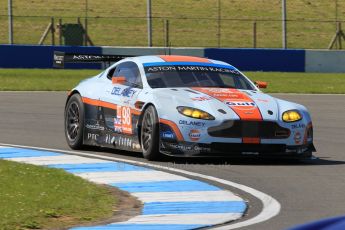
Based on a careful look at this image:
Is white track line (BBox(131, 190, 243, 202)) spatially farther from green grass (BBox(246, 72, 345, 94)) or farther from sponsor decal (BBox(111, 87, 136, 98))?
green grass (BBox(246, 72, 345, 94))

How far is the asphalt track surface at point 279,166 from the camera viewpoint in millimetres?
9328

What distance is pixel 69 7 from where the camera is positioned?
43562 millimetres

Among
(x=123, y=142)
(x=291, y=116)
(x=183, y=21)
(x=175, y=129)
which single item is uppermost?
(x=183, y=21)

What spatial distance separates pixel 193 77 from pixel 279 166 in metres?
1.71

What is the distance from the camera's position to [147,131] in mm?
12695

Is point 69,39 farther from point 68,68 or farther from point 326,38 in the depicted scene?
point 326,38

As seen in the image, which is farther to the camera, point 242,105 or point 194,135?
point 242,105

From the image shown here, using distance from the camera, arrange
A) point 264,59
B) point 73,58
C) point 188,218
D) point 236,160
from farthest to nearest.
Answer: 1. point 264,59
2. point 73,58
3. point 236,160
4. point 188,218

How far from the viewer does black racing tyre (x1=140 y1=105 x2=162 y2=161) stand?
1245cm

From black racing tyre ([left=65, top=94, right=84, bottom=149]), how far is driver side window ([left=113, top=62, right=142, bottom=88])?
63 cm

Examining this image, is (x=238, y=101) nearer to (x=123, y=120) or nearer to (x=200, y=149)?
(x=200, y=149)

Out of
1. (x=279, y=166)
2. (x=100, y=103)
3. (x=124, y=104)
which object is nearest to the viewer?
(x=279, y=166)

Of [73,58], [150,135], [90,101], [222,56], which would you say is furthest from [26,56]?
[150,135]

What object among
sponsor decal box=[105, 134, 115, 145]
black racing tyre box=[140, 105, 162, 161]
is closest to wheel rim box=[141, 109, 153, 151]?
black racing tyre box=[140, 105, 162, 161]
